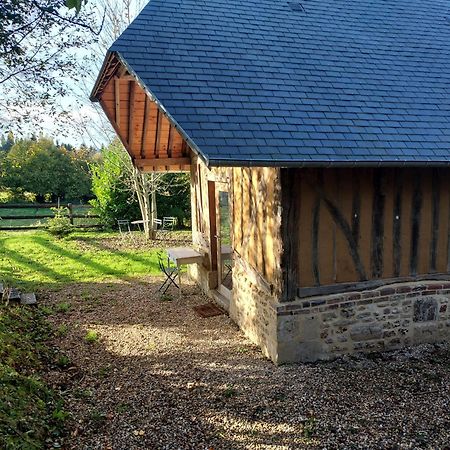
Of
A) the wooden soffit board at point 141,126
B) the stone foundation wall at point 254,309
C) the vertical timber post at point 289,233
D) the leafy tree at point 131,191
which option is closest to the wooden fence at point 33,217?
the leafy tree at point 131,191

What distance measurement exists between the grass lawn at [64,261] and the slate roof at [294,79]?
19.2 ft

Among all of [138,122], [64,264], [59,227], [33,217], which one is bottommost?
[64,264]

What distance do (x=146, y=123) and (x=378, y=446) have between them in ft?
21.4

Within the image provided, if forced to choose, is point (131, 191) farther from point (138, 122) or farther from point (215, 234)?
point (215, 234)

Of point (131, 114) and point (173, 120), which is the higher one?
point (131, 114)

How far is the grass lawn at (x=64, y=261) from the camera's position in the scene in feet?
32.0

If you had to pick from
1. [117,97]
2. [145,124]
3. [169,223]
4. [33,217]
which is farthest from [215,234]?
[33,217]

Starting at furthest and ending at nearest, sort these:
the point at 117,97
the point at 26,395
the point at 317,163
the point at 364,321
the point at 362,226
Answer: the point at 117,97 < the point at 364,321 < the point at 362,226 < the point at 317,163 < the point at 26,395

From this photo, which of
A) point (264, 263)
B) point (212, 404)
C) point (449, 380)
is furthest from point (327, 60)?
point (212, 404)

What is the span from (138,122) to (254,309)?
425 centimetres

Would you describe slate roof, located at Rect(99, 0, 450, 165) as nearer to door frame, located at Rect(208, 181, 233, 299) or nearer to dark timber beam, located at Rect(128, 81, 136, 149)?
dark timber beam, located at Rect(128, 81, 136, 149)

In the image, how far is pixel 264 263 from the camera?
220 inches

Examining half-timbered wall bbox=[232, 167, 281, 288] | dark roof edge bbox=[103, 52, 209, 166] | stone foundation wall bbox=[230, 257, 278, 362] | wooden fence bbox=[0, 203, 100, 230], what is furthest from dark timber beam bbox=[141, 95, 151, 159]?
wooden fence bbox=[0, 203, 100, 230]

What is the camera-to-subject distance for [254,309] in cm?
592
